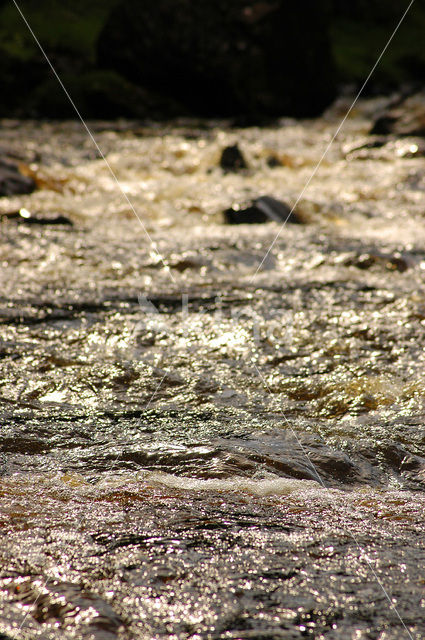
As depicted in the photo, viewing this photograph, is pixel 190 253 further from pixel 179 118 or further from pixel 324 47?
pixel 324 47

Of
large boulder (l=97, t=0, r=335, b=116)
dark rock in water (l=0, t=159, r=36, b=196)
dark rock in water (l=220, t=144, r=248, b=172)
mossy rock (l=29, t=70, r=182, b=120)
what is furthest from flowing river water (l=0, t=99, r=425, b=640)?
large boulder (l=97, t=0, r=335, b=116)

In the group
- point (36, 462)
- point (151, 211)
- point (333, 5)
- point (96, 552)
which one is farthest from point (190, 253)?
point (333, 5)

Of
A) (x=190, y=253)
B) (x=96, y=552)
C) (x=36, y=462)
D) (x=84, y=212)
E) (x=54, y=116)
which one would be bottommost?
(x=54, y=116)

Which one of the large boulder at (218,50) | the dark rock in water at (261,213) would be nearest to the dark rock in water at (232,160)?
the dark rock in water at (261,213)

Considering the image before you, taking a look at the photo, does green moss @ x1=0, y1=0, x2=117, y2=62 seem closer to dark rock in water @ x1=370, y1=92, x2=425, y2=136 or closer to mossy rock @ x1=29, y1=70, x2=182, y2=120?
mossy rock @ x1=29, y1=70, x2=182, y2=120

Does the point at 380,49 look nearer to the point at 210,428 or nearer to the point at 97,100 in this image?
the point at 97,100
